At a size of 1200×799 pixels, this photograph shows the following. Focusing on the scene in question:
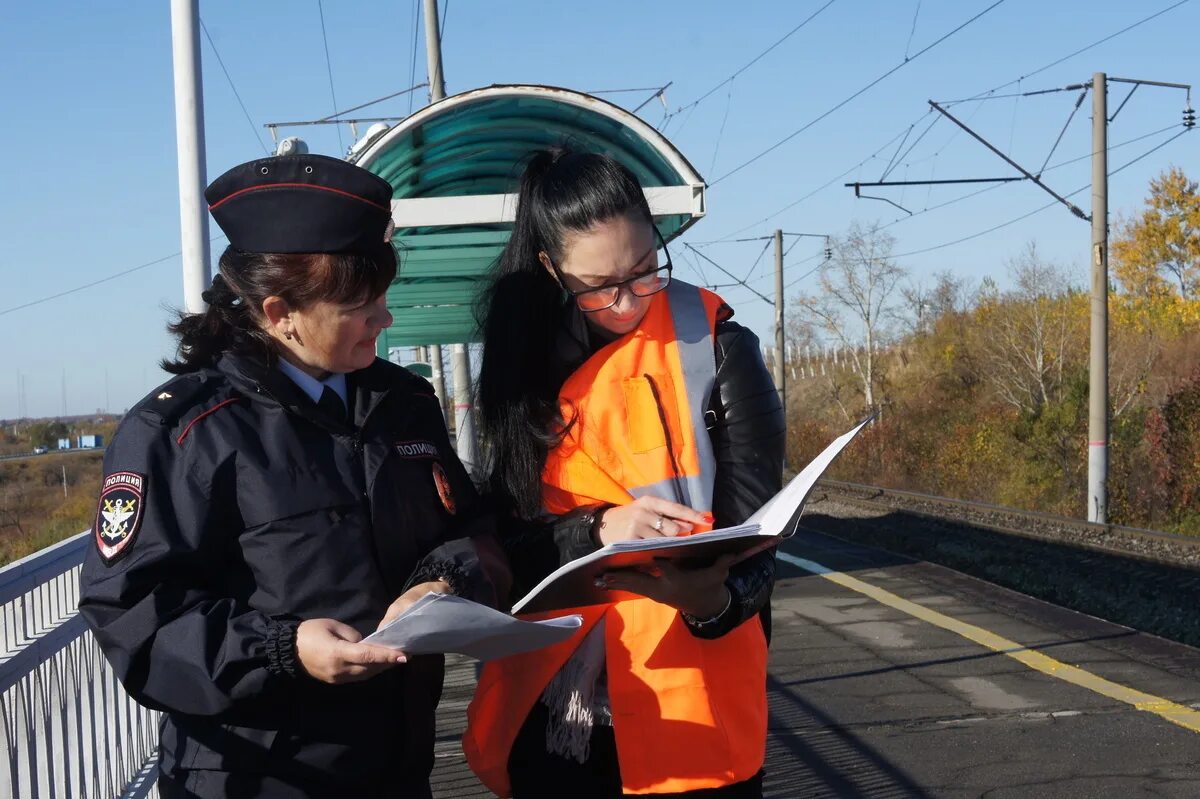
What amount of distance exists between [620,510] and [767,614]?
0.48m

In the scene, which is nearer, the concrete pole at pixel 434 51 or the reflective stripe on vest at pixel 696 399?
the reflective stripe on vest at pixel 696 399

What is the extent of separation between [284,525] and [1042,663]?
694 cm

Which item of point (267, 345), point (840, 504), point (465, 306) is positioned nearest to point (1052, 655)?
point (465, 306)

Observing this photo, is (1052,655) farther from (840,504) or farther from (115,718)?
(840,504)

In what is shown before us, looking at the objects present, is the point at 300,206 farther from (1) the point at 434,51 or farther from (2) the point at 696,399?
(1) the point at 434,51

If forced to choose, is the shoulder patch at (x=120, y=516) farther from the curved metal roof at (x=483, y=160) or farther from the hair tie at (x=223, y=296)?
the curved metal roof at (x=483, y=160)

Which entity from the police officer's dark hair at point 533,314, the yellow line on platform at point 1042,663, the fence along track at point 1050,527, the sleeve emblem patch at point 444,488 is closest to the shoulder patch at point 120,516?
the sleeve emblem patch at point 444,488

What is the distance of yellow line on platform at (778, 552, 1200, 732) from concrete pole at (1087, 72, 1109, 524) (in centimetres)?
891

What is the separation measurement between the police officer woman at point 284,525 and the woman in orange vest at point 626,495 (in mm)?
227

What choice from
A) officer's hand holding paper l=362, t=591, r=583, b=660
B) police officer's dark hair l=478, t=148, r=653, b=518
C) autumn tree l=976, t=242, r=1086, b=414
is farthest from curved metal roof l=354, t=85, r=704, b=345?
autumn tree l=976, t=242, r=1086, b=414

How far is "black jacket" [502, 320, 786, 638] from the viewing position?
2.40m

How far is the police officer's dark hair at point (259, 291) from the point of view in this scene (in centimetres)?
219

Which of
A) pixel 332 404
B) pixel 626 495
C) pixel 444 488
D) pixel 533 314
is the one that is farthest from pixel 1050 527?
pixel 332 404

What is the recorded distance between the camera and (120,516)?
6.57ft
